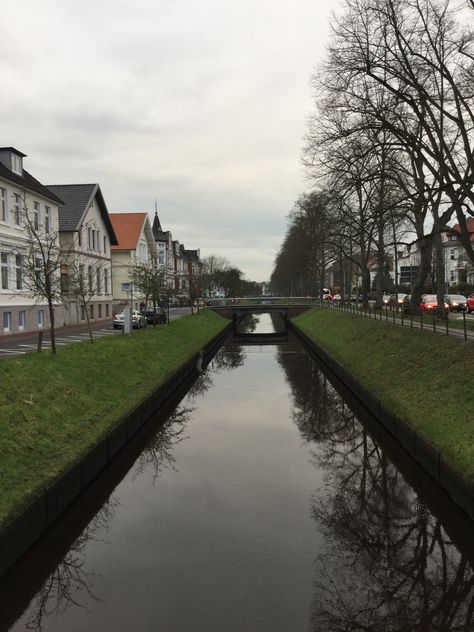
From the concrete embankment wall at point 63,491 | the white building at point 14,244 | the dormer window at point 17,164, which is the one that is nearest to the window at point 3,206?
the white building at point 14,244

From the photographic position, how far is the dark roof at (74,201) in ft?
142

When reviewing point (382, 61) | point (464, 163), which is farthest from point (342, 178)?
point (464, 163)

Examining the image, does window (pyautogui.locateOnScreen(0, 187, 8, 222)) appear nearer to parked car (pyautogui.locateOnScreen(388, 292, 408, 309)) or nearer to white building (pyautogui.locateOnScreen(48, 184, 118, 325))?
white building (pyautogui.locateOnScreen(48, 184, 118, 325))

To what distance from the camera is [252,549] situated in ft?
26.4

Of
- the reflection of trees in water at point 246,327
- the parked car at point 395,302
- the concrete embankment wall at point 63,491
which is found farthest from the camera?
the reflection of trees in water at point 246,327

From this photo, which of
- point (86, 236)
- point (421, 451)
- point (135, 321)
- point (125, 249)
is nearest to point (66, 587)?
point (421, 451)

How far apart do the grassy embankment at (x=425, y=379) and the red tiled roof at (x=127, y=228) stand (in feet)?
139

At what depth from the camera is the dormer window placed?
33.7m

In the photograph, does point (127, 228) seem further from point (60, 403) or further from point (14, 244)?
point (60, 403)

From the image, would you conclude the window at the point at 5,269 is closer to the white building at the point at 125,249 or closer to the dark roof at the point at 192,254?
the white building at the point at 125,249

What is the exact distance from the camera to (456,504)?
30.9 feet

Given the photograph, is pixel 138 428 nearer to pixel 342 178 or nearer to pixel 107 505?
pixel 107 505

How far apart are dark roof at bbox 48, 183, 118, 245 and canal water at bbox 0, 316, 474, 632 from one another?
3293cm

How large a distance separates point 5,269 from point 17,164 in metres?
7.59
